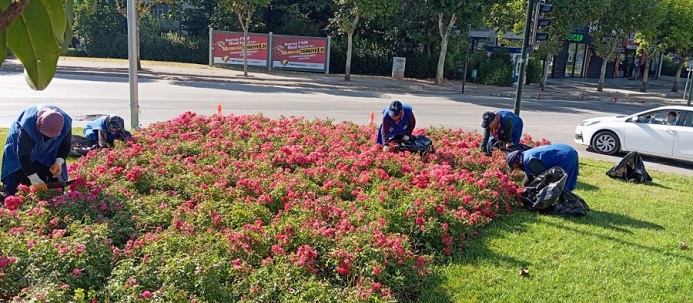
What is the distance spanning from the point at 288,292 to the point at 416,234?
2179 mm

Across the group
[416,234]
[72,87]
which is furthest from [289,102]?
[416,234]

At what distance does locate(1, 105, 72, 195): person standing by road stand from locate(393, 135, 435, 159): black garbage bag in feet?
18.0

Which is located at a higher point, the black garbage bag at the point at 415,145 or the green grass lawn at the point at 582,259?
the black garbage bag at the point at 415,145

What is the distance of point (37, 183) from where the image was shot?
627 cm

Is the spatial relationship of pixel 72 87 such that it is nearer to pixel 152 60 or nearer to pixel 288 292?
pixel 152 60

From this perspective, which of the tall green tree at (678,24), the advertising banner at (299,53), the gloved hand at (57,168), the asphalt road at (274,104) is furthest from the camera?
the tall green tree at (678,24)

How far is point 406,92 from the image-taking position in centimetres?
2709

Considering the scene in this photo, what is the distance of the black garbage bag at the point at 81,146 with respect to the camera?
9.62 meters

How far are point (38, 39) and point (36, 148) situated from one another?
6359 millimetres

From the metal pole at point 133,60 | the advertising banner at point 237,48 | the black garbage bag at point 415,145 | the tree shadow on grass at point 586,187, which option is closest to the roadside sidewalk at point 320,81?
the advertising banner at point 237,48

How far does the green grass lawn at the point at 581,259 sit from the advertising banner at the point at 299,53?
2408 centimetres

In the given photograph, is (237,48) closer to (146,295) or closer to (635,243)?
(635,243)

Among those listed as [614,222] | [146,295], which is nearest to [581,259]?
[614,222]

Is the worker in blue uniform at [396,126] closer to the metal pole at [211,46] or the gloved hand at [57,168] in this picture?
the gloved hand at [57,168]
